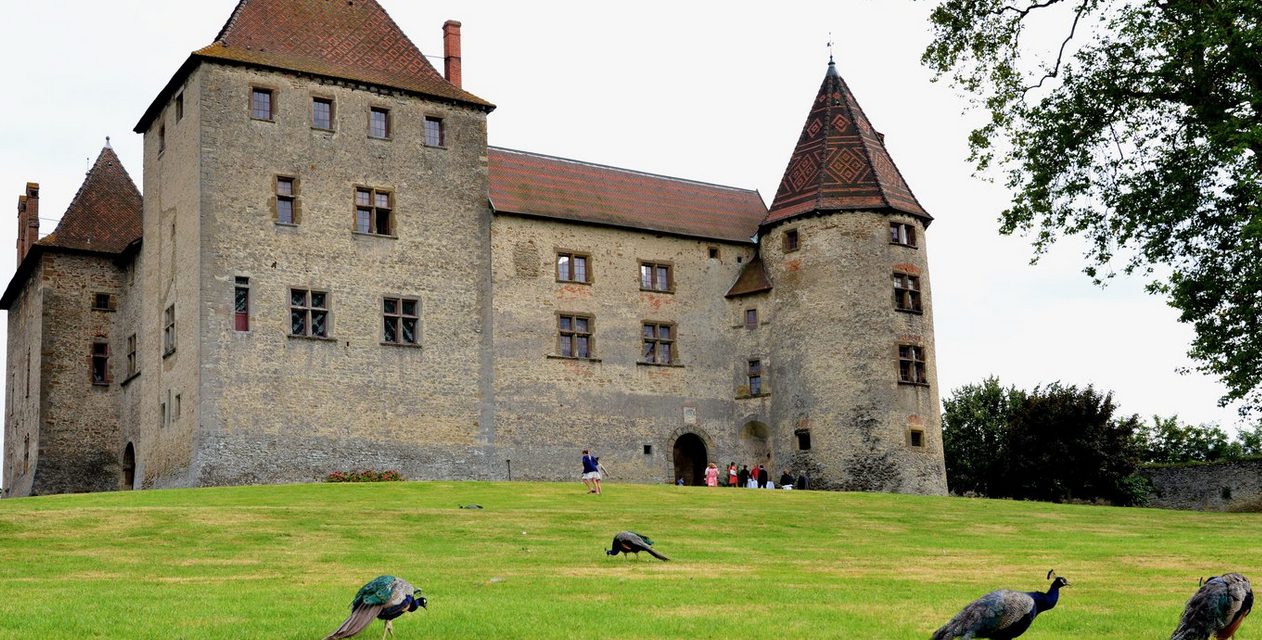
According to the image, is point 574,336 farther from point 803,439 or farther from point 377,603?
point 377,603

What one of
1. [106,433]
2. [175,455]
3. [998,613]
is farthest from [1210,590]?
[106,433]

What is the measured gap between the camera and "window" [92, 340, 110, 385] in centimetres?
5319

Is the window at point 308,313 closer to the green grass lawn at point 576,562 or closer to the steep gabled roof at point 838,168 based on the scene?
the green grass lawn at point 576,562

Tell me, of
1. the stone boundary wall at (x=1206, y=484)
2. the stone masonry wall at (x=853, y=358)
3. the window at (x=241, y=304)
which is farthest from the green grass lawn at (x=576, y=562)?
the stone boundary wall at (x=1206, y=484)

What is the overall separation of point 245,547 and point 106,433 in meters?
29.0

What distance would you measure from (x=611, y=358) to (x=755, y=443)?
241 inches

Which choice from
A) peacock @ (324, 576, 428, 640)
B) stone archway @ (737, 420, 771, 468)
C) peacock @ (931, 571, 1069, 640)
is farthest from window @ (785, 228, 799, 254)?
peacock @ (931, 571, 1069, 640)

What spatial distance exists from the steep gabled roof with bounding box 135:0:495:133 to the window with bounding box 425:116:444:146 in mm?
844

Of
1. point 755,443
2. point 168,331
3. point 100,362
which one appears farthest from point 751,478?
point 100,362

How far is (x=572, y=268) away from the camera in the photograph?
52406mm

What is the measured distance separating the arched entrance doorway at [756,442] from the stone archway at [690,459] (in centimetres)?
147

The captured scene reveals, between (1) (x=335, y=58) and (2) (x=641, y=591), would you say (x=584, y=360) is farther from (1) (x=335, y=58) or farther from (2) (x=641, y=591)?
(2) (x=641, y=591)

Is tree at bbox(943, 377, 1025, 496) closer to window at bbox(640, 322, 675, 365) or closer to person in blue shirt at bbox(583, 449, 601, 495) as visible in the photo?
window at bbox(640, 322, 675, 365)

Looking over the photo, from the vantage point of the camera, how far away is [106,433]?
52.6 meters
